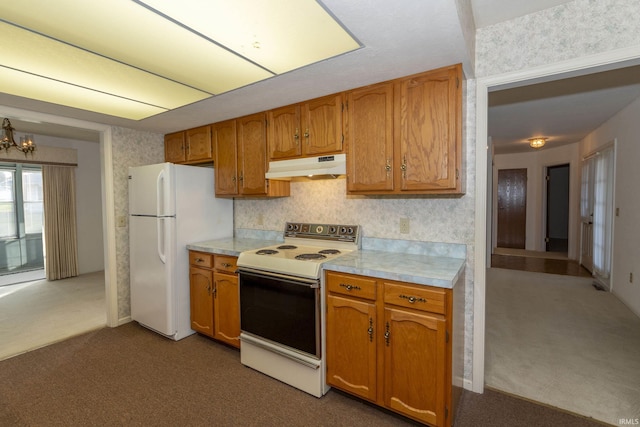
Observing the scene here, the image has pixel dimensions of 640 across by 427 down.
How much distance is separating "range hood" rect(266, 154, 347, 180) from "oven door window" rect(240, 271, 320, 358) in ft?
2.86

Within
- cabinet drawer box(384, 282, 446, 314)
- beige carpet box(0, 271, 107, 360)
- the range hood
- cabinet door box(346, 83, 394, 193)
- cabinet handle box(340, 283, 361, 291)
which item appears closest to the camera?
cabinet drawer box(384, 282, 446, 314)

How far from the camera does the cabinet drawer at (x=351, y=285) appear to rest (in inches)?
75.4

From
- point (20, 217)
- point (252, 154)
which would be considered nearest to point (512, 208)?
point (252, 154)

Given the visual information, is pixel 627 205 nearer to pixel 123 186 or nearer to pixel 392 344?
pixel 392 344

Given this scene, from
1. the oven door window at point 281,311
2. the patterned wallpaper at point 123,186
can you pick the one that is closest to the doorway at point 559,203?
the oven door window at point 281,311

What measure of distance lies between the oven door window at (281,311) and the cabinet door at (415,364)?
510 mm

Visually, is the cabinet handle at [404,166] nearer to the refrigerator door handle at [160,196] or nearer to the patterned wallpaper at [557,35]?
the patterned wallpaper at [557,35]

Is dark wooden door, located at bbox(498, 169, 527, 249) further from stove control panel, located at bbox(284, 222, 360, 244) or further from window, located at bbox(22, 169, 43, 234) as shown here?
window, located at bbox(22, 169, 43, 234)

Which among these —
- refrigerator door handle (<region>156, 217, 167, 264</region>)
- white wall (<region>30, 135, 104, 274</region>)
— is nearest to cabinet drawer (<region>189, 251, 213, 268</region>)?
refrigerator door handle (<region>156, 217, 167, 264</region>)

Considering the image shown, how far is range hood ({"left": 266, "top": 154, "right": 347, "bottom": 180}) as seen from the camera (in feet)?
7.79

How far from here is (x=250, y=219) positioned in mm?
3479

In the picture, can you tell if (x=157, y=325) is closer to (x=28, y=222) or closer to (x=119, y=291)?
(x=119, y=291)

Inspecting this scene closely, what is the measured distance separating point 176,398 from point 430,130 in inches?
99.1

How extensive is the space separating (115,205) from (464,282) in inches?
139
